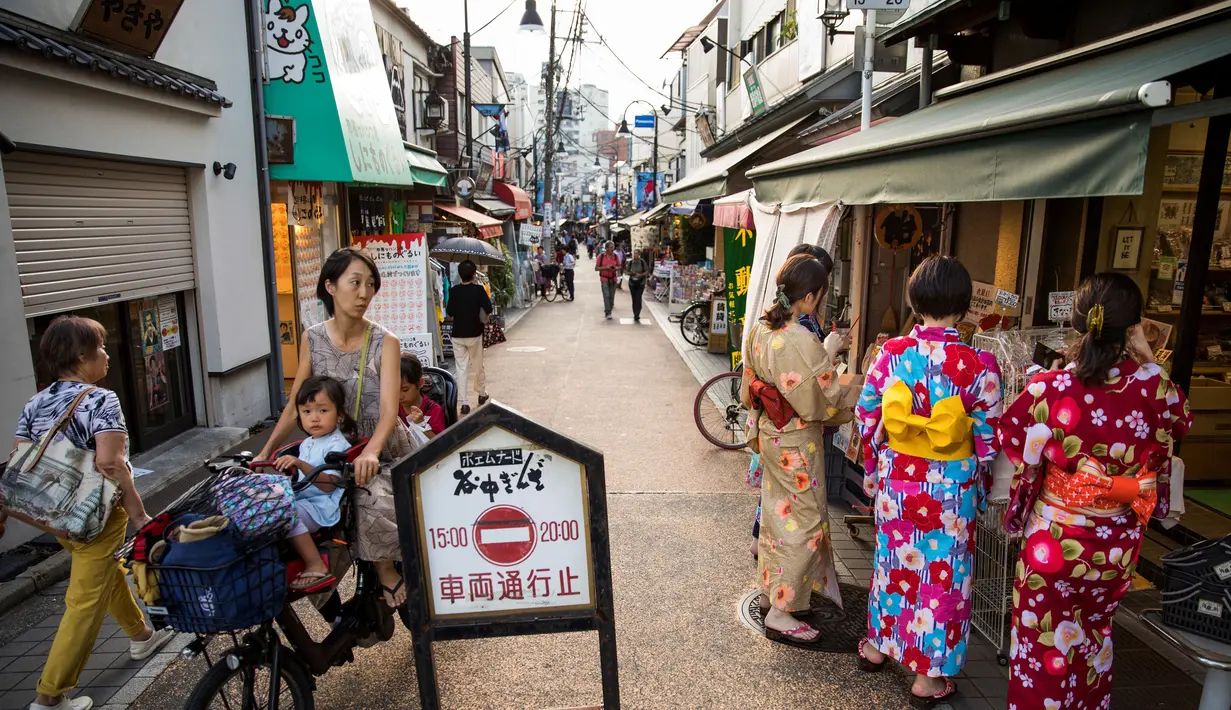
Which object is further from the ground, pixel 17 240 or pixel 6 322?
pixel 17 240

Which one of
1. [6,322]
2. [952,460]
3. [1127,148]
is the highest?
[1127,148]

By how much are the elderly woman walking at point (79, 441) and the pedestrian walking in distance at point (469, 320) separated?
593 centimetres

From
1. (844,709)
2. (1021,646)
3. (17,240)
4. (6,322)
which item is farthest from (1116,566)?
(17,240)

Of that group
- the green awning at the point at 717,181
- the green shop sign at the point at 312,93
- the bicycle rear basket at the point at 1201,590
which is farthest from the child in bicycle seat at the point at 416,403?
the green awning at the point at 717,181

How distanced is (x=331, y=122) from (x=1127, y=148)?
8497 mm

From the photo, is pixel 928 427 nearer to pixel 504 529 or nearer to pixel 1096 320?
pixel 1096 320

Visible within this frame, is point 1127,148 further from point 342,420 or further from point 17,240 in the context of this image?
point 17,240

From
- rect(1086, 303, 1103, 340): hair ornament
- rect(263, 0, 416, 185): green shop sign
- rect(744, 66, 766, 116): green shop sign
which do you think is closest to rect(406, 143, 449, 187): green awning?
rect(263, 0, 416, 185): green shop sign

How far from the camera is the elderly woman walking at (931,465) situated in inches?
129

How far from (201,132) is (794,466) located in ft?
22.7

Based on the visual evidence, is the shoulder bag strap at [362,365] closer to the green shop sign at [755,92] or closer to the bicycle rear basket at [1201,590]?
the bicycle rear basket at [1201,590]

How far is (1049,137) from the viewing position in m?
2.88

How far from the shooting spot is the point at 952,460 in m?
3.33

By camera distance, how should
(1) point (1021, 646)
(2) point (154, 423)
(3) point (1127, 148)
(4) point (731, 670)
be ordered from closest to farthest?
(3) point (1127, 148)
(1) point (1021, 646)
(4) point (731, 670)
(2) point (154, 423)
